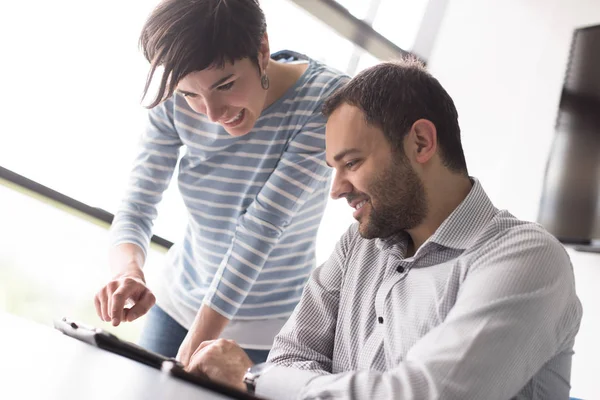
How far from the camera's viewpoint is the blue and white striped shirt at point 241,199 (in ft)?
5.07

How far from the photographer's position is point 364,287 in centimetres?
139

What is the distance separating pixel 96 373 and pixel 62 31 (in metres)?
2.34

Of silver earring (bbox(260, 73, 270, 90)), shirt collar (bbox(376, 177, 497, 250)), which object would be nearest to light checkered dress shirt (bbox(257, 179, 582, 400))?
shirt collar (bbox(376, 177, 497, 250))

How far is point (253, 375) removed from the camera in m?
1.16

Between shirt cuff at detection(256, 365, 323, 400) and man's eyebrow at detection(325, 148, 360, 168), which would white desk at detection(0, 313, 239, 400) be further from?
man's eyebrow at detection(325, 148, 360, 168)

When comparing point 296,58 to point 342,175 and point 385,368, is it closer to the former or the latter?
point 342,175

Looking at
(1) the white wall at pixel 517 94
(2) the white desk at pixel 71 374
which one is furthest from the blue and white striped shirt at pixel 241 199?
(1) the white wall at pixel 517 94

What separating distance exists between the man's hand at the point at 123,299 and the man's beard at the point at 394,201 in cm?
44

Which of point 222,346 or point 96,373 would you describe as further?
point 222,346

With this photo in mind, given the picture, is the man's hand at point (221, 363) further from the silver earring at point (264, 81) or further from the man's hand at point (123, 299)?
the silver earring at point (264, 81)

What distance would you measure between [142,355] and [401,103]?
2.24 feet

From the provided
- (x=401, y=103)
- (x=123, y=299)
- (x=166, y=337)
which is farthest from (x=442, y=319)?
(x=166, y=337)

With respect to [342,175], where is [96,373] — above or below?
below

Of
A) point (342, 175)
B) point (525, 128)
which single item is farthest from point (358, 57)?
point (342, 175)
